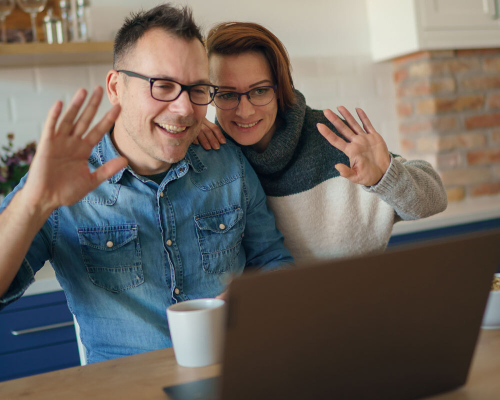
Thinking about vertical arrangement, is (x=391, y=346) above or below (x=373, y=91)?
below

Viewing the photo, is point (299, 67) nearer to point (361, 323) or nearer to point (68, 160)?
point (68, 160)

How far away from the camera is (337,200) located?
5.21 ft

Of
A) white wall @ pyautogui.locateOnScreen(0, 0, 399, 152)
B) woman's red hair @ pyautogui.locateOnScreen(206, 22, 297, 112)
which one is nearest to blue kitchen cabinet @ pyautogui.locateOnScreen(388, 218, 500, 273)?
white wall @ pyautogui.locateOnScreen(0, 0, 399, 152)

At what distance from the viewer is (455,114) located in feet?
9.52

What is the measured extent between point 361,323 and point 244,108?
99cm

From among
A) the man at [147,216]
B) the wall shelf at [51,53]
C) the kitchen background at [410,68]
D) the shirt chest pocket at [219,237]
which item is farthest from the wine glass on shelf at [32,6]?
the shirt chest pocket at [219,237]

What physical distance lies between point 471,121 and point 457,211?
1.98 ft

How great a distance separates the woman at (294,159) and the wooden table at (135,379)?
0.64 meters

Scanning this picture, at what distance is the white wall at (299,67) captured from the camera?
236 centimetres

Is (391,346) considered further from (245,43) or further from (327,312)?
(245,43)

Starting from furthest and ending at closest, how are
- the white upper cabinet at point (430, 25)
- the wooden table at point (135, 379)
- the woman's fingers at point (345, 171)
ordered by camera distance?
the white upper cabinet at point (430, 25)
the woman's fingers at point (345, 171)
the wooden table at point (135, 379)

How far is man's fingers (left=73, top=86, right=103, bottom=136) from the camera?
0.95 meters

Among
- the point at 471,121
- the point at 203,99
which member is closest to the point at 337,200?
the point at 203,99

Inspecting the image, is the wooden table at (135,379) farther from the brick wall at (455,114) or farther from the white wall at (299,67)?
the brick wall at (455,114)
